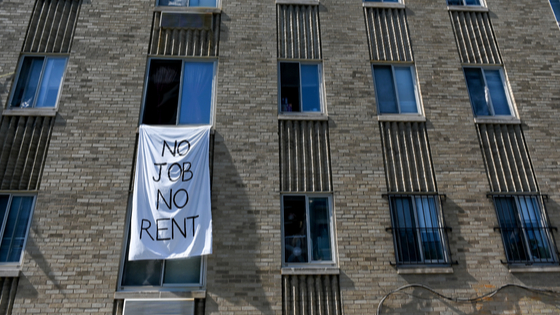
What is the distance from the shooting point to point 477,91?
976 centimetres

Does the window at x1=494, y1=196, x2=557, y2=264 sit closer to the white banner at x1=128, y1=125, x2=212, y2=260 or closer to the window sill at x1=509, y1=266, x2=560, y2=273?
the window sill at x1=509, y1=266, x2=560, y2=273

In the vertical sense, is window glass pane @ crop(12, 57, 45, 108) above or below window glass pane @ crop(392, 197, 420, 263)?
above

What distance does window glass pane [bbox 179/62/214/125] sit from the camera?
352 inches

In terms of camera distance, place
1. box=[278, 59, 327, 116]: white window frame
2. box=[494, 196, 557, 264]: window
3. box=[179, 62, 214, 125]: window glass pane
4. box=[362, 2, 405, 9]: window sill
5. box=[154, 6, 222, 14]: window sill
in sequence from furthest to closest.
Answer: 1. box=[362, 2, 405, 9]: window sill
2. box=[154, 6, 222, 14]: window sill
3. box=[278, 59, 327, 116]: white window frame
4. box=[179, 62, 214, 125]: window glass pane
5. box=[494, 196, 557, 264]: window

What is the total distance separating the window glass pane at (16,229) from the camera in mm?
7449

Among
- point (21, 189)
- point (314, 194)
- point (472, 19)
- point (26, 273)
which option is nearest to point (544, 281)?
point (314, 194)

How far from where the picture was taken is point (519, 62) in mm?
9992

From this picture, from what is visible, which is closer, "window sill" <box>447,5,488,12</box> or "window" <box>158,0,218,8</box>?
"window" <box>158,0,218,8</box>

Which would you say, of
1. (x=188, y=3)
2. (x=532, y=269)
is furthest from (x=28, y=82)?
(x=532, y=269)

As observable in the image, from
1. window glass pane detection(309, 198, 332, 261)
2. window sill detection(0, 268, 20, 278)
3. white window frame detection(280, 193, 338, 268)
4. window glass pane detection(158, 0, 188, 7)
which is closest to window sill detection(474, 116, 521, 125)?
white window frame detection(280, 193, 338, 268)

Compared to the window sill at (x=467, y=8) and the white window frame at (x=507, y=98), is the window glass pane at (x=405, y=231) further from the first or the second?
the window sill at (x=467, y=8)

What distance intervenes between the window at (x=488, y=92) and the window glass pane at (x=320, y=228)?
493 centimetres

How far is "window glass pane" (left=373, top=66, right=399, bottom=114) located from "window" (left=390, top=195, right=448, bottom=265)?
2401mm

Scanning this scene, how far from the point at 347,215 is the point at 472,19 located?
23.6ft
